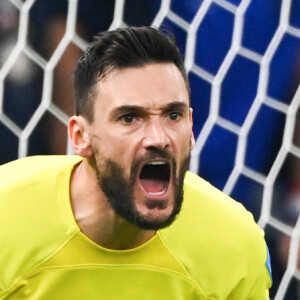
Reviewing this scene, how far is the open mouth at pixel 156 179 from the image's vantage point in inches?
50.3

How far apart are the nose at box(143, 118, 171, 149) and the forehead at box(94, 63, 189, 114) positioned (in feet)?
0.08

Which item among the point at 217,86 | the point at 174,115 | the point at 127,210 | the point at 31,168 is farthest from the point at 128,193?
the point at 217,86

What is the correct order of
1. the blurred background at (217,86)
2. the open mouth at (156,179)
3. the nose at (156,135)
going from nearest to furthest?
the nose at (156,135) → the open mouth at (156,179) → the blurred background at (217,86)

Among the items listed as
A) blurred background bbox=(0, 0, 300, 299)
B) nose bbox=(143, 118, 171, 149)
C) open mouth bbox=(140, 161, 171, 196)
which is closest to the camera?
nose bbox=(143, 118, 171, 149)

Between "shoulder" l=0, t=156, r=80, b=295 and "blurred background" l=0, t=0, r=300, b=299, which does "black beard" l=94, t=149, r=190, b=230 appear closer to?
"shoulder" l=0, t=156, r=80, b=295

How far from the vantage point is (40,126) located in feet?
5.85

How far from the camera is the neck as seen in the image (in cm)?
129

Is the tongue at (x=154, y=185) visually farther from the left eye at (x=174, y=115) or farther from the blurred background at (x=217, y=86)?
the blurred background at (x=217, y=86)

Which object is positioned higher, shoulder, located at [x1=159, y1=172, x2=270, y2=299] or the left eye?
the left eye

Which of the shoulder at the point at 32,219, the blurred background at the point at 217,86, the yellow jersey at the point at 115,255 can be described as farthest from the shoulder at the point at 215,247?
the blurred background at the point at 217,86

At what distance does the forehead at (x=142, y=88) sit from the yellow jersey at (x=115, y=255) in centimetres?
16

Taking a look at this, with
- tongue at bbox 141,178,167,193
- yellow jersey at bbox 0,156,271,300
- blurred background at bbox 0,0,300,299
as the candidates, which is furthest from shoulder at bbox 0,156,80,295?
blurred background at bbox 0,0,300,299

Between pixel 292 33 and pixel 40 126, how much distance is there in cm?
54

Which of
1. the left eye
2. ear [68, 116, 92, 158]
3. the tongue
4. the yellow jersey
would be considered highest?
the left eye
